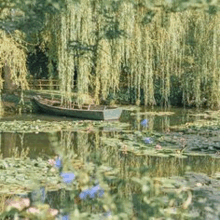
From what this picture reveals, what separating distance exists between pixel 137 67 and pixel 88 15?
10.6 feet

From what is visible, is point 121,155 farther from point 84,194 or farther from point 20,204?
point 84,194

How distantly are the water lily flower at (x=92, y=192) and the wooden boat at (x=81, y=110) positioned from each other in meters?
9.50

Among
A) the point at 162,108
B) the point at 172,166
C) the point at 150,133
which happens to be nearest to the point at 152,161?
the point at 172,166

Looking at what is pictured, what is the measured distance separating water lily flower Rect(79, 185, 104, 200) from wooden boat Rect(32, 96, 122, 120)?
31.2 ft

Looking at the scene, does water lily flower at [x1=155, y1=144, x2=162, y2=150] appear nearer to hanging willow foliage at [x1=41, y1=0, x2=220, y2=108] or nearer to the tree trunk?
hanging willow foliage at [x1=41, y1=0, x2=220, y2=108]

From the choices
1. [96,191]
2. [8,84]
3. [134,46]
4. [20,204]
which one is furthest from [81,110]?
[96,191]

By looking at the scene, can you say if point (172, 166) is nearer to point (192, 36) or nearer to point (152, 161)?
point (152, 161)

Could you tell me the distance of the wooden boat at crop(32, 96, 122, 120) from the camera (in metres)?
11.5

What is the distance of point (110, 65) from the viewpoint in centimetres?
1015

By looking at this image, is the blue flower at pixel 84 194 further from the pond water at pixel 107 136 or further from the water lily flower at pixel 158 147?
the water lily flower at pixel 158 147

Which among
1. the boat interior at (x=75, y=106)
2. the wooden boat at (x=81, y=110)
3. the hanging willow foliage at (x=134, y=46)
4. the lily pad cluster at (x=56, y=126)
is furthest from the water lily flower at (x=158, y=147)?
the boat interior at (x=75, y=106)

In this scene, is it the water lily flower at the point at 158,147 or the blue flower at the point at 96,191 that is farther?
the water lily flower at the point at 158,147

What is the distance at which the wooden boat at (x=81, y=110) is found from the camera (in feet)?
37.9

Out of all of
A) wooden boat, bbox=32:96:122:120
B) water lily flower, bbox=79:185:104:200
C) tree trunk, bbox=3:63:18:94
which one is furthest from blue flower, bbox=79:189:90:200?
tree trunk, bbox=3:63:18:94
